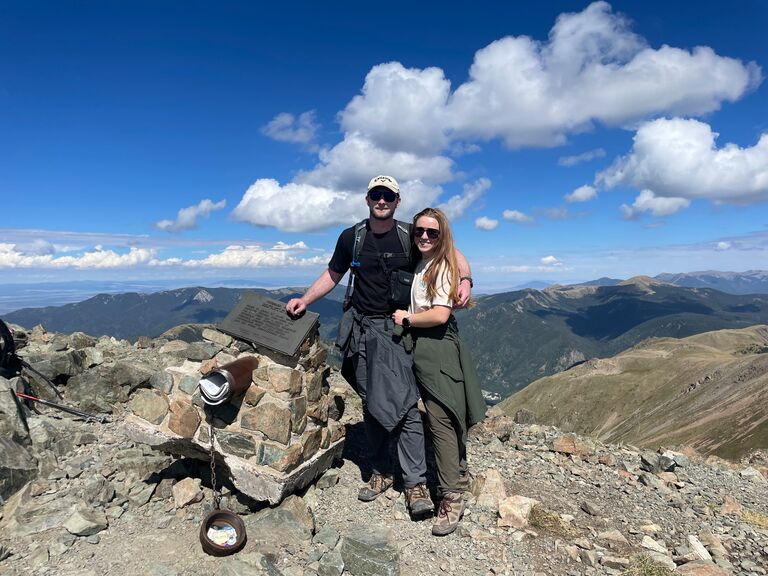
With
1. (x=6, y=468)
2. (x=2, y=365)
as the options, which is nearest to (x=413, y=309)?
(x=6, y=468)

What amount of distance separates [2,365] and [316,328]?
10041 millimetres

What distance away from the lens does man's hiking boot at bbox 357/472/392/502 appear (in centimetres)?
783

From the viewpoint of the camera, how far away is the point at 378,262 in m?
7.19

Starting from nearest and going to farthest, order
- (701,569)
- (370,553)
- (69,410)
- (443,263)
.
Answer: (701,569), (370,553), (443,263), (69,410)

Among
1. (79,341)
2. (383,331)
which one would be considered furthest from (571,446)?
(79,341)

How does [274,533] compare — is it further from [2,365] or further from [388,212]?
[2,365]

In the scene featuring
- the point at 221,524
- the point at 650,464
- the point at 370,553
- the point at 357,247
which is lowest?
the point at 650,464

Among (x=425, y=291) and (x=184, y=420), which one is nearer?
(x=425, y=291)

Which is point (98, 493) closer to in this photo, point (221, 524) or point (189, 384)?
point (189, 384)

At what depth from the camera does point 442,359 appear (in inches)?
270

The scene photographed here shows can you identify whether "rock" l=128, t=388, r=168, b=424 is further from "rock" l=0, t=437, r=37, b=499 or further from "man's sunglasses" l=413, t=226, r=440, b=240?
"man's sunglasses" l=413, t=226, r=440, b=240

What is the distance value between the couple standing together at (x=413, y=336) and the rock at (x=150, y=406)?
3225mm

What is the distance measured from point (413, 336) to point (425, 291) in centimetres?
84

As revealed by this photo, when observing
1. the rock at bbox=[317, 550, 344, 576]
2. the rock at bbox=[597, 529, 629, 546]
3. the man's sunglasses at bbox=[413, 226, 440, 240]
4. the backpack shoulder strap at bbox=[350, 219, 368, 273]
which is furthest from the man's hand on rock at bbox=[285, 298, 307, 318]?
the rock at bbox=[597, 529, 629, 546]
